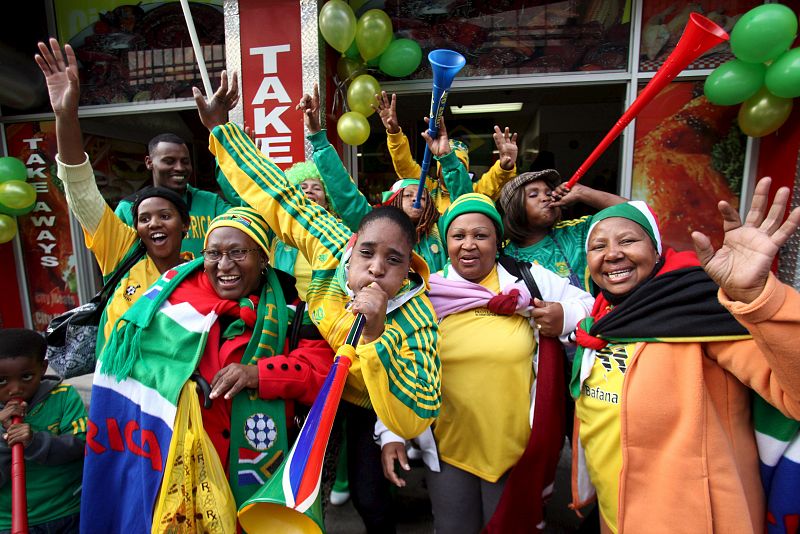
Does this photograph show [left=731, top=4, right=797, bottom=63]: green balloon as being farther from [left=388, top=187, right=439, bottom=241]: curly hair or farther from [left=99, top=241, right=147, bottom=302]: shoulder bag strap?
[left=99, top=241, right=147, bottom=302]: shoulder bag strap

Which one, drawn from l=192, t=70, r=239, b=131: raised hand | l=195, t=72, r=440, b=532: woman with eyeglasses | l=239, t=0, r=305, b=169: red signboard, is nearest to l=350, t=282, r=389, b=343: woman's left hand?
l=195, t=72, r=440, b=532: woman with eyeglasses

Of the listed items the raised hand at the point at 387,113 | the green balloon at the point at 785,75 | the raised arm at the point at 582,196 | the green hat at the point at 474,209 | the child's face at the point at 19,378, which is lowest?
the child's face at the point at 19,378

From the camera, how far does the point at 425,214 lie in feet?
8.25

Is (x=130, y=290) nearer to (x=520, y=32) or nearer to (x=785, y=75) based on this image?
(x=520, y=32)

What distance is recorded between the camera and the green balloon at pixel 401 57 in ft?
12.9

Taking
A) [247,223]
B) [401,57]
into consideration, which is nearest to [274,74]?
[401,57]

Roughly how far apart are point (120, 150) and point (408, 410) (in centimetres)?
632

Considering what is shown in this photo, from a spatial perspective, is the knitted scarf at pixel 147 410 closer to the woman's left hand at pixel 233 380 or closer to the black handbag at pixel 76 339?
the woman's left hand at pixel 233 380

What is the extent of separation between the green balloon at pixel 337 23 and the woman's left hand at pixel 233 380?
328 cm

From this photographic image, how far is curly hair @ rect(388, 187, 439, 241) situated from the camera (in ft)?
8.16

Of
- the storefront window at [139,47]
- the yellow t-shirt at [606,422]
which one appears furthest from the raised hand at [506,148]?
the storefront window at [139,47]

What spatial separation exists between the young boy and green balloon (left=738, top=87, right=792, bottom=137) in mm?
4800

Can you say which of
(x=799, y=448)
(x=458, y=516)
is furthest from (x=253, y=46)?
(x=799, y=448)

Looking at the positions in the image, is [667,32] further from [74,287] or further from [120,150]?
[74,287]
